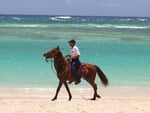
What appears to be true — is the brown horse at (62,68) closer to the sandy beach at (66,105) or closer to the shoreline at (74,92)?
the sandy beach at (66,105)

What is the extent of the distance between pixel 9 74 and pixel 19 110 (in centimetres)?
853

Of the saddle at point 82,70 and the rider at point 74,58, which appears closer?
the rider at point 74,58

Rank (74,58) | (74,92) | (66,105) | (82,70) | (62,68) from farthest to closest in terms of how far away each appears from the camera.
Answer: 1. (74,92)
2. (82,70)
3. (62,68)
4. (74,58)
5. (66,105)

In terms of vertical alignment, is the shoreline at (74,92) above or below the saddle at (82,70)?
below

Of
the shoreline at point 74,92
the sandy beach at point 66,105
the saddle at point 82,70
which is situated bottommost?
the shoreline at point 74,92

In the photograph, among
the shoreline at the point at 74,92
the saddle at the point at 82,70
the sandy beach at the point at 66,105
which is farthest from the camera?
the shoreline at the point at 74,92

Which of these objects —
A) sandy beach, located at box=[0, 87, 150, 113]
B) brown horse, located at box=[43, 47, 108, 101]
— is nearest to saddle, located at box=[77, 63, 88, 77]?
brown horse, located at box=[43, 47, 108, 101]

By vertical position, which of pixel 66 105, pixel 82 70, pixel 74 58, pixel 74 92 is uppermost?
pixel 74 58

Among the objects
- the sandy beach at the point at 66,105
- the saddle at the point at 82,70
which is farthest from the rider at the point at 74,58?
the sandy beach at the point at 66,105

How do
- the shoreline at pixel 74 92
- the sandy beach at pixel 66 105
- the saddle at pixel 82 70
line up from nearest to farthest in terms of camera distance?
the sandy beach at pixel 66 105 < the saddle at pixel 82 70 < the shoreline at pixel 74 92

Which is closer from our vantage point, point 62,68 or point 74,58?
point 74,58

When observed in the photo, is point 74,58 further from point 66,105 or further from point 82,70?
point 66,105

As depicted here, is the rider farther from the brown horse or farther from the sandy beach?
the sandy beach

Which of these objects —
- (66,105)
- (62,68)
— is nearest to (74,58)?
(62,68)
